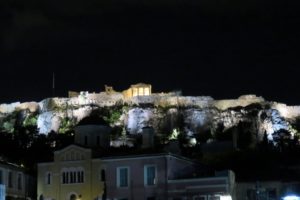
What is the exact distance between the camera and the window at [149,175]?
65.5 meters

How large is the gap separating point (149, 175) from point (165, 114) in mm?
91665

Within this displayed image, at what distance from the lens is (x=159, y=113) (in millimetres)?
157000

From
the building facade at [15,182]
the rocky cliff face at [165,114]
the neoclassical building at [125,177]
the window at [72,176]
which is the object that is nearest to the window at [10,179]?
the building facade at [15,182]

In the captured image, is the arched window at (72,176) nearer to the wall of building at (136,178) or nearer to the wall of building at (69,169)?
the wall of building at (69,169)

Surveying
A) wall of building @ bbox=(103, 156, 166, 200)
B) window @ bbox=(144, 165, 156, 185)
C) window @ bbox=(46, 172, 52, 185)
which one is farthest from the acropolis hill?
window @ bbox=(144, 165, 156, 185)

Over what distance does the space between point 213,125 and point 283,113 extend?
15.1m

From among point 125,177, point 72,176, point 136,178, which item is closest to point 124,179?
point 125,177

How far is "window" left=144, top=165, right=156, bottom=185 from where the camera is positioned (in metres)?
65.5

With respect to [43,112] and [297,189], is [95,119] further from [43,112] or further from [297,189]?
[43,112]

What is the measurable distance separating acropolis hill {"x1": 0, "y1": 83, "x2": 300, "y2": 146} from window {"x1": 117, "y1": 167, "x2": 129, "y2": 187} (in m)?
84.5

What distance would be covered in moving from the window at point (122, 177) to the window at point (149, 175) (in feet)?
5.43

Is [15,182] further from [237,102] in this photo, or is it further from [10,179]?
[237,102]

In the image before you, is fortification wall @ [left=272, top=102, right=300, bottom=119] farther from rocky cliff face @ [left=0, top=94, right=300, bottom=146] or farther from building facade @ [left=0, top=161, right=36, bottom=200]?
building facade @ [left=0, top=161, right=36, bottom=200]

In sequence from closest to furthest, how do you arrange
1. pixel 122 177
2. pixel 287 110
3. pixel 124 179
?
1. pixel 124 179
2. pixel 122 177
3. pixel 287 110
